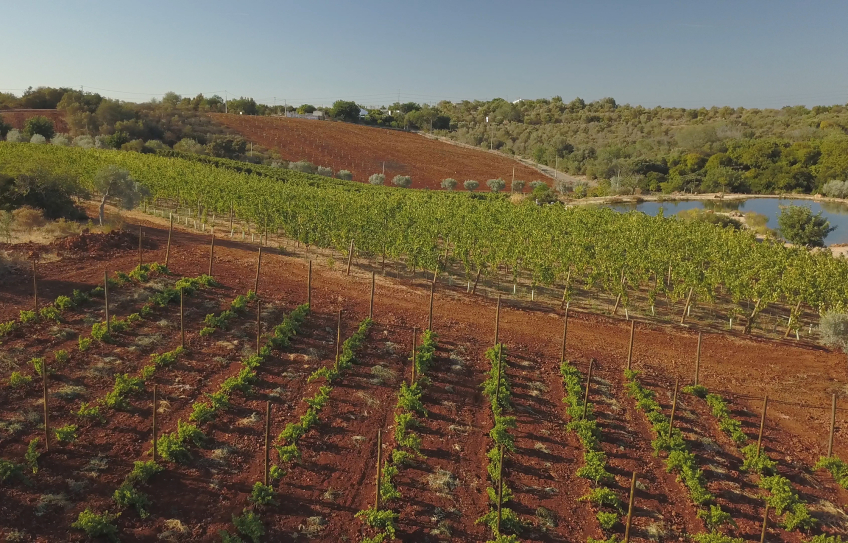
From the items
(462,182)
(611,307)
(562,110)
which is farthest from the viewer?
(562,110)

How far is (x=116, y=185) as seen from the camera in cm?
2761

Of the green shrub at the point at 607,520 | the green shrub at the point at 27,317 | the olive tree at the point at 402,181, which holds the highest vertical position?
the olive tree at the point at 402,181

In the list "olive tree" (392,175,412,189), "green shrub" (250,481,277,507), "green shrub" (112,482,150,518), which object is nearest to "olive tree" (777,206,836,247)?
"olive tree" (392,175,412,189)

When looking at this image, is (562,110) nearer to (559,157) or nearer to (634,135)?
(634,135)

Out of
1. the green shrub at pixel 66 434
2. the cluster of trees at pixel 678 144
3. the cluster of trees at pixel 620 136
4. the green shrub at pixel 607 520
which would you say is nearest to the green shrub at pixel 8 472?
the green shrub at pixel 66 434

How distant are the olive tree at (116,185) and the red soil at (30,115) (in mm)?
50802

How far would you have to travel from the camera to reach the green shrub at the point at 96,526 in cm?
857

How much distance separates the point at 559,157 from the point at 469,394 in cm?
7975

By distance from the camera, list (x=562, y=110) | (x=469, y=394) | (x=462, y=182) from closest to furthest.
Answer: (x=469, y=394), (x=462, y=182), (x=562, y=110)

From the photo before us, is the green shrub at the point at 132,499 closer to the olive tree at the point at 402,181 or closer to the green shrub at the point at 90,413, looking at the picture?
the green shrub at the point at 90,413

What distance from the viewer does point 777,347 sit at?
19.4 meters

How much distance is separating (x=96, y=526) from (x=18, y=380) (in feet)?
18.2

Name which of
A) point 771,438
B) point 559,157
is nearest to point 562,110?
point 559,157

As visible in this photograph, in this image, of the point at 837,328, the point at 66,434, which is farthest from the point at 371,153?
the point at 66,434
